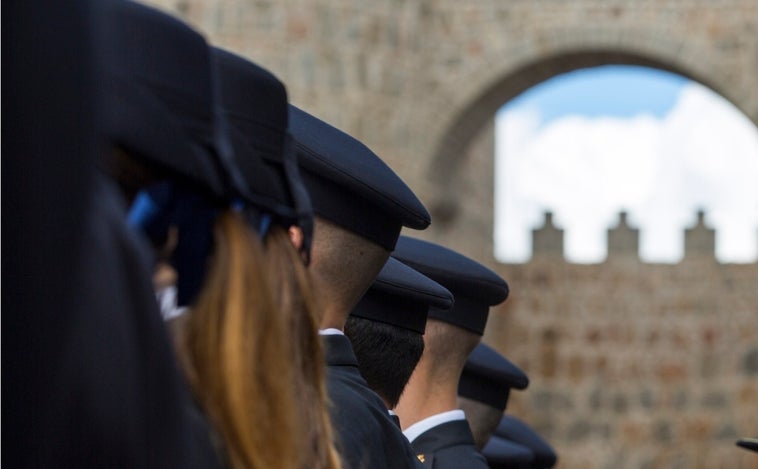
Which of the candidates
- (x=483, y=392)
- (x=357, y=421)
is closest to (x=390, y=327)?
(x=357, y=421)

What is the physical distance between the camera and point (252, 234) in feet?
3.87

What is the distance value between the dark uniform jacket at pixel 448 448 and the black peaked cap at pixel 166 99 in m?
2.26

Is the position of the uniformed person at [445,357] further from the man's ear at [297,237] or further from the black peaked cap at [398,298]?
the man's ear at [297,237]

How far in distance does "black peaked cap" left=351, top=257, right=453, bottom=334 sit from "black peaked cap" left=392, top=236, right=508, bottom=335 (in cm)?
75

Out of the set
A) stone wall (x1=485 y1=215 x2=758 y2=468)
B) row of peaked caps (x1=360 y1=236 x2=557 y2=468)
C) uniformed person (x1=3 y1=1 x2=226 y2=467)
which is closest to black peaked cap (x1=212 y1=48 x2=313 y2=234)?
uniformed person (x1=3 y1=1 x2=226 y2=467)

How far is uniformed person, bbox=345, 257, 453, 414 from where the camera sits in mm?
2863

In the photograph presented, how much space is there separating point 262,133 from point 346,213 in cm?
111

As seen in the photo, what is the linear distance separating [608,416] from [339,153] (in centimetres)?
1439

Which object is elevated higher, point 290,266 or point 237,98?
point 237,98

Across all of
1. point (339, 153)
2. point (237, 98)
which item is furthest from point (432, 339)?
point (237, 98)

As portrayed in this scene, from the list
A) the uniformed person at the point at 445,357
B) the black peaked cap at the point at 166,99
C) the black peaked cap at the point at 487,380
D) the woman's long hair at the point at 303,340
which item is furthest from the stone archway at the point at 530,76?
the black peaked cap at the point at 166,99

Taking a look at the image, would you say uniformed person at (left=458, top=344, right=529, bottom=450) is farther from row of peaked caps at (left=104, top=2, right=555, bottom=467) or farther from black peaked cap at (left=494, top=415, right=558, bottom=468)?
row of peaked caps at (left=104, top=2, right=555, bottom=467)

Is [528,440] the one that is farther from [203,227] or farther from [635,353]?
[635,353]

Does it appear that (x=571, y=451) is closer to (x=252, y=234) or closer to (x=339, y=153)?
(x=339, y=153)
